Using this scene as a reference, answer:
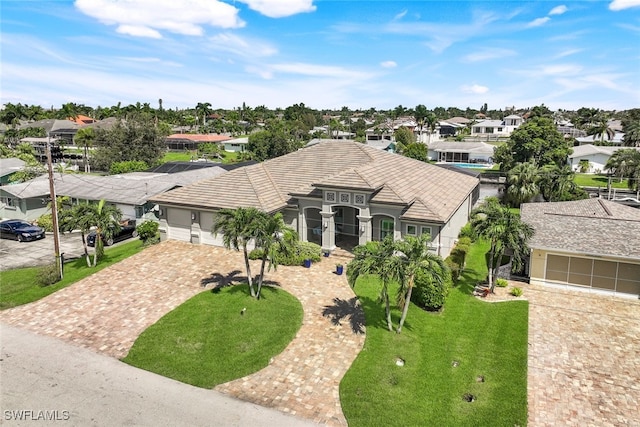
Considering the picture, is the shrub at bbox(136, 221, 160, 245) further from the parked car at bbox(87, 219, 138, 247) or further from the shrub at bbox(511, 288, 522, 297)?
the shrub at bbox(511, 288, 522, 297)

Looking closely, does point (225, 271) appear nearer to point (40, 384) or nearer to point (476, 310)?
point (40, 384)

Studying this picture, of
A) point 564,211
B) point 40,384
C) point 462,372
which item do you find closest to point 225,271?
point 40,384

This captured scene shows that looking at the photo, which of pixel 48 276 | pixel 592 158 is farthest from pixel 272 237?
pixel 592 158

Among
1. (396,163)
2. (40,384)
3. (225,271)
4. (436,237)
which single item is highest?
(396,163)

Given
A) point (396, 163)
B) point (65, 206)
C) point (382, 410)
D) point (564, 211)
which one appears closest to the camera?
point (382, 410)

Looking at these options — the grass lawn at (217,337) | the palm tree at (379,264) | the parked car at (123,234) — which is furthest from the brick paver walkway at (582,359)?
the parked car at (123,234)

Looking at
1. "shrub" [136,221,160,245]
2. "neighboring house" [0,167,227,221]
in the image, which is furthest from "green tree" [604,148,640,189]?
"shrub" [136,221,160,245]

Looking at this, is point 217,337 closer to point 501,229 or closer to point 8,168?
point 501,229
